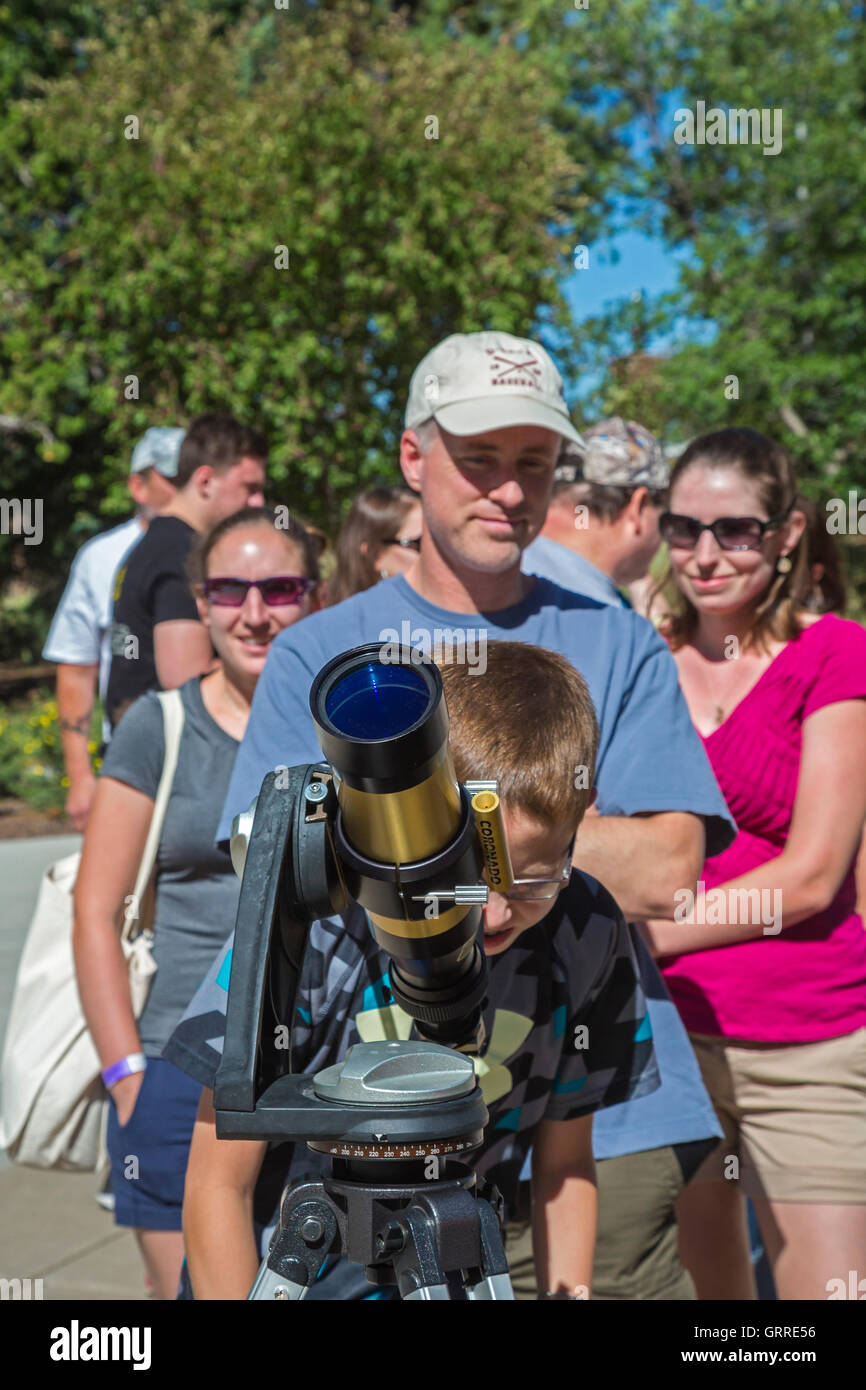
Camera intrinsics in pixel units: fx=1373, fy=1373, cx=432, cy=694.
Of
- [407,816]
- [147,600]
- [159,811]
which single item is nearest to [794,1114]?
[159,811]

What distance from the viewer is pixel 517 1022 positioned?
6.10 ft

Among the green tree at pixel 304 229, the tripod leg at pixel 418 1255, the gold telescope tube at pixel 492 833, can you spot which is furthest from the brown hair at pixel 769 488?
the green tree at pixel 304 229

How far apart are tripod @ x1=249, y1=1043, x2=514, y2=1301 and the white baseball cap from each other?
4.57 feet

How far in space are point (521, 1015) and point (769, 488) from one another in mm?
1557

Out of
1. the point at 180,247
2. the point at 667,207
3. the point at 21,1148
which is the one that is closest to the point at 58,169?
the point at 180,247

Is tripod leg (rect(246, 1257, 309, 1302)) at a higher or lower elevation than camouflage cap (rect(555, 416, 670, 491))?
lower

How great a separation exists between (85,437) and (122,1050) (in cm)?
1387

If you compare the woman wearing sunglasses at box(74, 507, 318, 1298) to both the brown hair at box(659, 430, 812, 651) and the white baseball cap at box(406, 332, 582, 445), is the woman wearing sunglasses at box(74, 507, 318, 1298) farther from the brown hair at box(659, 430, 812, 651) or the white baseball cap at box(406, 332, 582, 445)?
the brown hair at box(659, 430, 812, 651)

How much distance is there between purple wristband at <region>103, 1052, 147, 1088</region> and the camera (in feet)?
9.00

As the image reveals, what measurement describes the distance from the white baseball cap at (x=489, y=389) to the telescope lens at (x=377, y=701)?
4.14ft

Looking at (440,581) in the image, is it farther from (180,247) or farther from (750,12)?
(750,12)

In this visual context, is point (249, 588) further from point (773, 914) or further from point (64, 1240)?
point (64, 1240)

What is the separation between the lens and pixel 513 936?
5.51ft

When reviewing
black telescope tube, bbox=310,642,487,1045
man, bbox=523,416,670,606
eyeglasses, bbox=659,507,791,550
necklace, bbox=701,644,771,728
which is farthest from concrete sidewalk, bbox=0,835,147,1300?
black telescope tube, bbox=310,642,487,1045
